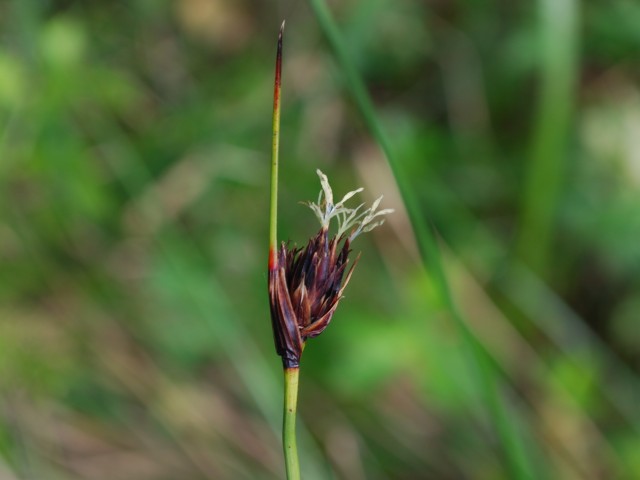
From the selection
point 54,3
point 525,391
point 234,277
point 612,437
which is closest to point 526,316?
point 525,391

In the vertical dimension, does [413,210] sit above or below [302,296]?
above

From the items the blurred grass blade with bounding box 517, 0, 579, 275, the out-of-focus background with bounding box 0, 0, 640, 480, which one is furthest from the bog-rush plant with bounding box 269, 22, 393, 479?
the blurred grass blade with bounding box 517, 0, 579, 275

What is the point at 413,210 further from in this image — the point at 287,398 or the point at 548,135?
the point at 548,135

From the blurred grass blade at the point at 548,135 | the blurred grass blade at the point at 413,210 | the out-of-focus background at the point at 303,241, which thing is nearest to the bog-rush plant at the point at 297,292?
the blurred grass blade at the point at 413,210

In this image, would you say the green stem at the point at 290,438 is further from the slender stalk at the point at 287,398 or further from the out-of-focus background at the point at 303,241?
the out-of-focus background at the point at 303,241

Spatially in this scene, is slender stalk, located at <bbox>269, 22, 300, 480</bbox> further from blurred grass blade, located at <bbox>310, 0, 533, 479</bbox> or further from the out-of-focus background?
the out-of-focus background

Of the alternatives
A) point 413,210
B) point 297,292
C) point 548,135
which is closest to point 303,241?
point 548,135
